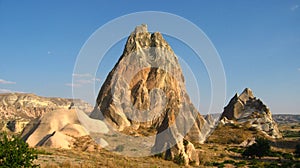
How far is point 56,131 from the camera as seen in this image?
3272 cm

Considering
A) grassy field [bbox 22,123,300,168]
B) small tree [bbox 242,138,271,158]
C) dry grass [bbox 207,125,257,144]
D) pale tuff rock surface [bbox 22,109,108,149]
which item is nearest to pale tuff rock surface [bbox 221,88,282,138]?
dry grass [bbox 207,125,257,144]

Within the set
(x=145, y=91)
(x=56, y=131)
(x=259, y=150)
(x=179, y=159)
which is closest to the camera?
(x=179, y=159)

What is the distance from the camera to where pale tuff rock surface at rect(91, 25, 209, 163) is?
5883cm

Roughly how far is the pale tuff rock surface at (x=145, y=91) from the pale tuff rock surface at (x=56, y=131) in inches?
666

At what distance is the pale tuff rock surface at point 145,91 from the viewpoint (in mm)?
58825

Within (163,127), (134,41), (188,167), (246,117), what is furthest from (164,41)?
(188,167)

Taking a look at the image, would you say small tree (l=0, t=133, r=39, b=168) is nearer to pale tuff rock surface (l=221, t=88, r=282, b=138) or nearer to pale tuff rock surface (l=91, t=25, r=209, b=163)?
pale tuff rock surface (l=91, t=25, r=209, b=163)

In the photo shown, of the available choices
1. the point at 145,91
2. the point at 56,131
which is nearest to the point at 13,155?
the point at 56,131

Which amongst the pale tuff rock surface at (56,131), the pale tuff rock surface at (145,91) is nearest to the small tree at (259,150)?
the pale tuff rock surface at (145,91)

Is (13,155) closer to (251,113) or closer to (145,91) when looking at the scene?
(145,91)

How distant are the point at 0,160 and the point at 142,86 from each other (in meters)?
56.9

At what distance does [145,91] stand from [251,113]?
93.1 ft

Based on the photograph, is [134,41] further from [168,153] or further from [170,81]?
[168,153]

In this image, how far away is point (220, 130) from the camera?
6112cm
